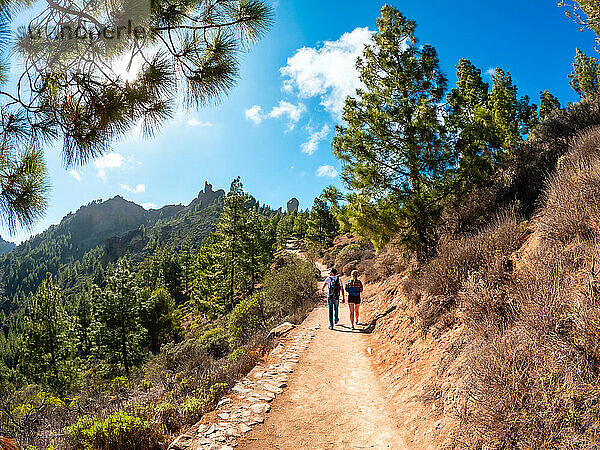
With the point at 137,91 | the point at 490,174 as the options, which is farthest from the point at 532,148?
the point at 137,91

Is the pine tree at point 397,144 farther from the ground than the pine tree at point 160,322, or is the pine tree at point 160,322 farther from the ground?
the pine tree at point 397,144

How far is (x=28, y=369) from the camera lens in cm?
2316

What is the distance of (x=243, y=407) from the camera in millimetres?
4742

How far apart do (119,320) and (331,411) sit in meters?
24.0

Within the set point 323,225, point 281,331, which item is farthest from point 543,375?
point 323,225

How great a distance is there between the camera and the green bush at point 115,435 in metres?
3.85

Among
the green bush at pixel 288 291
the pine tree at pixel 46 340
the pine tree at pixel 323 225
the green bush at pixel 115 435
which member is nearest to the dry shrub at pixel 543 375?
the green bush at pixel 115 435

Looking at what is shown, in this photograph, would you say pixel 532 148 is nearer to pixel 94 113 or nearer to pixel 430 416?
pixel 430 416

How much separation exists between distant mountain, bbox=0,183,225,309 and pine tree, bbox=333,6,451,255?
209ft

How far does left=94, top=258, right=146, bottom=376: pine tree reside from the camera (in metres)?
23.1

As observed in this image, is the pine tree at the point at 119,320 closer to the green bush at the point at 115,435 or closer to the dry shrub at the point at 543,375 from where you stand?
the green bush at the point at 115,435

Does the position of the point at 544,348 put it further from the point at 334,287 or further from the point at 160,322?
the point at 160,322

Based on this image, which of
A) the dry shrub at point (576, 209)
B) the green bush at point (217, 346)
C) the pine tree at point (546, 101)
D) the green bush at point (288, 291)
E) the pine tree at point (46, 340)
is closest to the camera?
the dry shrub at point (576, 209)

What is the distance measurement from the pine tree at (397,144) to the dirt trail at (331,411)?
146 inches
